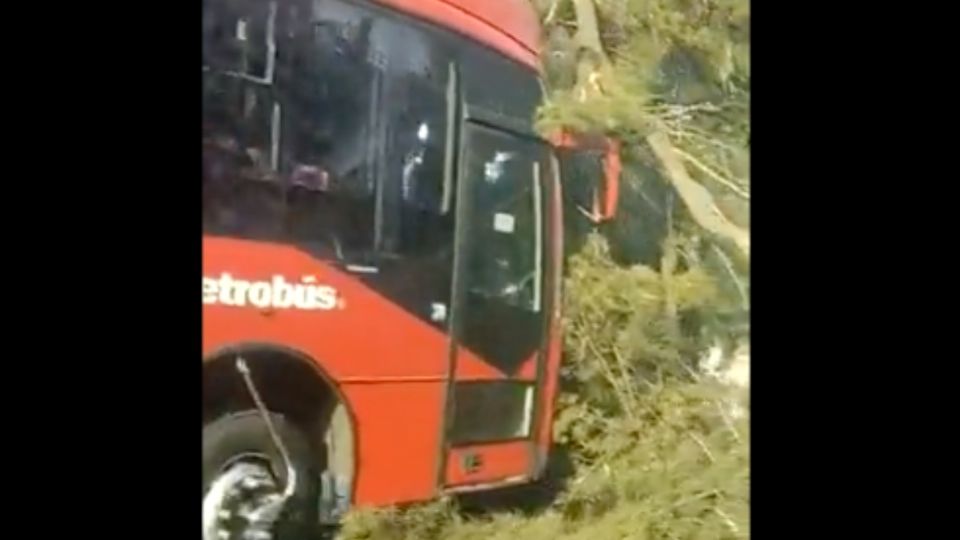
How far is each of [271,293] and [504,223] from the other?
0.33m

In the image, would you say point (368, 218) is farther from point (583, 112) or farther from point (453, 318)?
point (583, 112)

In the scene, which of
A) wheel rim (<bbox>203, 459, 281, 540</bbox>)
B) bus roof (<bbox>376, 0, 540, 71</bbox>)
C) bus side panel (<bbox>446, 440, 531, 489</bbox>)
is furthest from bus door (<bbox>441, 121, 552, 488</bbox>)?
wheel rim (<bbox>203, 459, 281, 540</bbox>)

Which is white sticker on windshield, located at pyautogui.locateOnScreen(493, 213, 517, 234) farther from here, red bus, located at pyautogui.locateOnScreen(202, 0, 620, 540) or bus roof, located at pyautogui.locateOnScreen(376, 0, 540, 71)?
bus roof, located at pyautogui.locateOnScreen(376, 0, 540, 71)

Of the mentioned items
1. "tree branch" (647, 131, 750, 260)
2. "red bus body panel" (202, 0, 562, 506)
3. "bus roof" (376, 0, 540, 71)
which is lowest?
"red bus body panel" (202, 0, 562, 506)

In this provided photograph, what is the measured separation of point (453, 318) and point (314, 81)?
1.07 feet

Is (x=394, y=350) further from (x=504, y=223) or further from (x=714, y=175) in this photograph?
(x=714, y=175)

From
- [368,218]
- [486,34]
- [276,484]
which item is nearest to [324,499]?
[276,484]

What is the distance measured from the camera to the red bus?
1.63 m

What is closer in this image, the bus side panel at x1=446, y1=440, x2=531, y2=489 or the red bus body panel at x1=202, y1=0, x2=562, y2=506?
the red bus body panel at x1=202, y1=0, x2=562, y2=506

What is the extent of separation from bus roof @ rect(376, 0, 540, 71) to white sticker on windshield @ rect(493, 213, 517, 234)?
0.61ft

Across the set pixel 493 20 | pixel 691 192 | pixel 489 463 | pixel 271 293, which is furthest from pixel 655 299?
pixel 271 293

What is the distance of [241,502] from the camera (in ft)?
5.42
